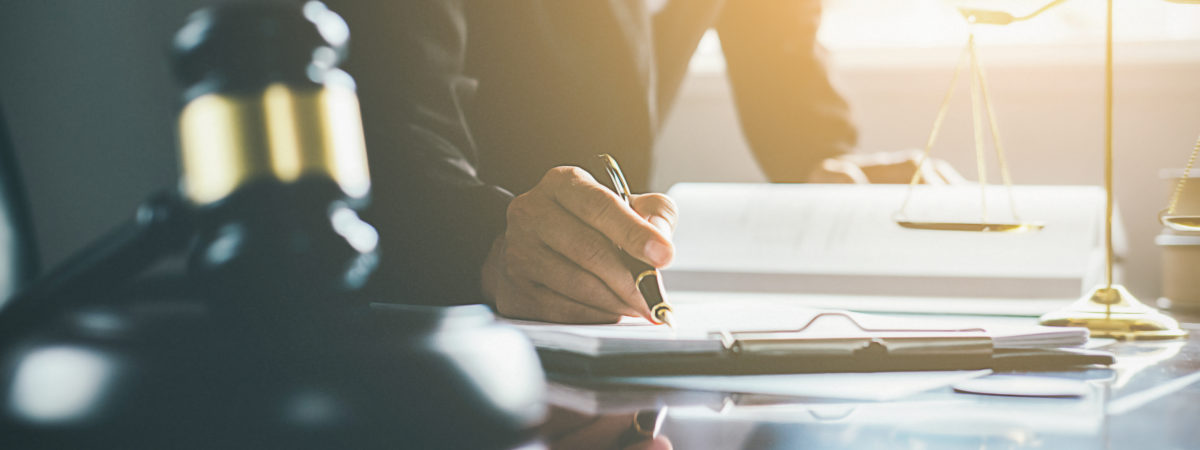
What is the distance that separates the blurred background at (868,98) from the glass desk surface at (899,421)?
1.75 ft

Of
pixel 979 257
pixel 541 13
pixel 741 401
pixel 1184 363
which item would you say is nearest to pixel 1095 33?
pixel 979 257

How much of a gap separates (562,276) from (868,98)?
1.15 meters

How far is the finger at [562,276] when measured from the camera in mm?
702

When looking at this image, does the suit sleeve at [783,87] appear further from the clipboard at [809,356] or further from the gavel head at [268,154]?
the gavel head at [268,154]

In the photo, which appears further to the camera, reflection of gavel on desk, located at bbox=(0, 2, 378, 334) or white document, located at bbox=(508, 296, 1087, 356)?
white document, located at bbox=(508, 296, 1087, 356)

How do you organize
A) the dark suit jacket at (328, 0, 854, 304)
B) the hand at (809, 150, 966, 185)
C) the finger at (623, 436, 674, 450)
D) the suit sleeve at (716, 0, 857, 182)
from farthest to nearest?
the suit sleeve at (716, 0, 857, 182) → the hand at (809, 150, 966, 185) → the dark suit jacket at (328, 0, 854, 304) → the finger at (623, 436, 674, 450)

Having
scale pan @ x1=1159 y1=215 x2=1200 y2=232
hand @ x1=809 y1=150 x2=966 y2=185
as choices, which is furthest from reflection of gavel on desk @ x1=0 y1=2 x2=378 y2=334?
hand @ x1=809 y1=150 x2=966 y2=185

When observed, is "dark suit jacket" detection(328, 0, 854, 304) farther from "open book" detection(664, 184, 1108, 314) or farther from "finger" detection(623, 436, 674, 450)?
"finger" detection(623, 436, 674, 450)

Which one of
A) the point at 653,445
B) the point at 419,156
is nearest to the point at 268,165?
the point at 653,445

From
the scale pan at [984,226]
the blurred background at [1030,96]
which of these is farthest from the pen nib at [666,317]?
the blurred background at [1030,96]

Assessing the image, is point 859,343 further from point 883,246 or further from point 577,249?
point 883,246

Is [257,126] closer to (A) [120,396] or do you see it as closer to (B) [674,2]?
(A) [120,396]

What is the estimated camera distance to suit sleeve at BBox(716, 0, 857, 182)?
163 centimetres

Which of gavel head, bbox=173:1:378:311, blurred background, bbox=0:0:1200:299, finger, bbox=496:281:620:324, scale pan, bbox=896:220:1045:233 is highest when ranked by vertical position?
blurred background, bbox=0:0:1200:299
